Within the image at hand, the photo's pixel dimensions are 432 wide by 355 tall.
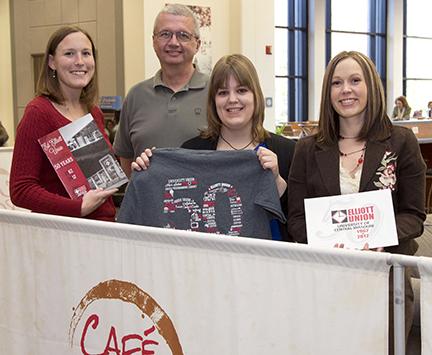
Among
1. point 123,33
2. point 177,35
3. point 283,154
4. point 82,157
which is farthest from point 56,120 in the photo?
point 123,33

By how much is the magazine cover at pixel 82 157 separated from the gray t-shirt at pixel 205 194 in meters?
0.27

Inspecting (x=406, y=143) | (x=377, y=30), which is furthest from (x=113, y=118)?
(x=377, y=30)

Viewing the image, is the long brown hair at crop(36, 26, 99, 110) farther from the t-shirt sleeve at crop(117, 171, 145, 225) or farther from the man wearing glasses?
the t-shirt sleeve at crop(117, 171, 145, 225)

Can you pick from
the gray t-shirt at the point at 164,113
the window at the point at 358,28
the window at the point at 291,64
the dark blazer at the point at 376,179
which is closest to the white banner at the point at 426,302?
the dark blazer at the point at 376,179

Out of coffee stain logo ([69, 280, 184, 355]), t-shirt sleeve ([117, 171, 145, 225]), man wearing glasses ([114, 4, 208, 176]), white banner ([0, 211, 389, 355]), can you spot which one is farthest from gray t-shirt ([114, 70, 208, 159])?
coffee stain logo ([69, 280, 184, 355])

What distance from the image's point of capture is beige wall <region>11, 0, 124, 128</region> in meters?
8.79

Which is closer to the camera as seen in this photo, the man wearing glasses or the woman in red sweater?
the woman in red sweater

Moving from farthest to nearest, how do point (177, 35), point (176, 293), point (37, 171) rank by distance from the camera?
point (177, 35) < point (37, 171) < point (176, 293)

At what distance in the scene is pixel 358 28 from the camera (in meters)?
15.6

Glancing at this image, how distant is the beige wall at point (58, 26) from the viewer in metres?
8.79

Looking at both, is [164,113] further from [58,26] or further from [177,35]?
→ [58,26]

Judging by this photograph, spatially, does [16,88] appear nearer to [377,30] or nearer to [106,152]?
[106,152]

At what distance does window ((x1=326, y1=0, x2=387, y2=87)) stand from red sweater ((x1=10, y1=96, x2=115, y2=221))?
42.7ft

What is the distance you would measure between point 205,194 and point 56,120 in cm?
71
